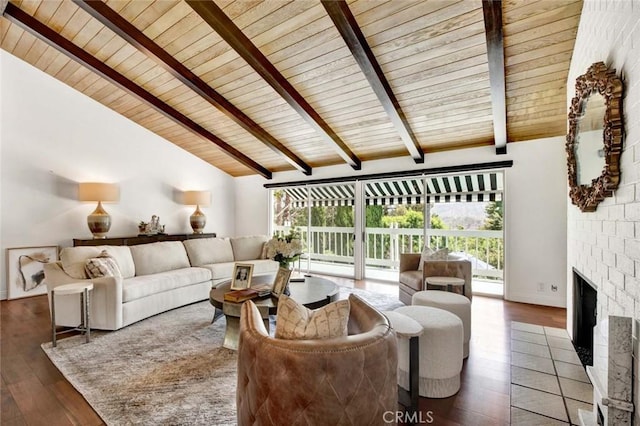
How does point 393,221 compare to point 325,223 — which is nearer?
point 393,221

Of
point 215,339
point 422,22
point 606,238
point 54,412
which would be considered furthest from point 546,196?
point 54,412

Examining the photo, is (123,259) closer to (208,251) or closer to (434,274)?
(208,251)

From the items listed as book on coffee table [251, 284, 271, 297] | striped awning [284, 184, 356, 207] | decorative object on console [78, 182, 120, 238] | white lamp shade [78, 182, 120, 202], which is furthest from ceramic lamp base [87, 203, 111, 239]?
book on coffee table [251, 284, 271, 297]

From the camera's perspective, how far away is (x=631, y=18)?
5.15 ft

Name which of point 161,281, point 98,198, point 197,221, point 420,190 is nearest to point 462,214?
point 420,190

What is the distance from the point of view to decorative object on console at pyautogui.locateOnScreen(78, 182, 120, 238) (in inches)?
191

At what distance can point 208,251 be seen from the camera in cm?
488

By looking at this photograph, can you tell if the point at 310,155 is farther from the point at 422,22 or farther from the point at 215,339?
the point at 215,339

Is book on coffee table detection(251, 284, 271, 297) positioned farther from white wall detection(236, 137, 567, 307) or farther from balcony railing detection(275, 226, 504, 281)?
white wall detection(236, 137, 567, 307)

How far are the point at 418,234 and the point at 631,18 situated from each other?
13.8 ft

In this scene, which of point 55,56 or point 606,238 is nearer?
point 606,238

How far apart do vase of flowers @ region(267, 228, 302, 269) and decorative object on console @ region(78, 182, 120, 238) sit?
353 cm

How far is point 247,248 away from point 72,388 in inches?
128

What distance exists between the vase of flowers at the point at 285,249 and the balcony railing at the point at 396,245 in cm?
228
